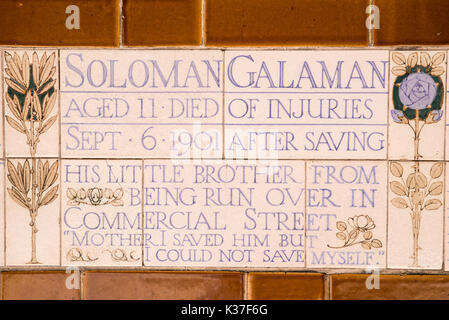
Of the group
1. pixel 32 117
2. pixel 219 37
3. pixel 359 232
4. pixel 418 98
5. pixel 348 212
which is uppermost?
pixel 219 37

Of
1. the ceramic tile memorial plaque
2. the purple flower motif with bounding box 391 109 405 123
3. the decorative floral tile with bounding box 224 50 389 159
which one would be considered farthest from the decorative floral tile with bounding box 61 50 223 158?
the purple flower motif with bounding box 391 109 405 123

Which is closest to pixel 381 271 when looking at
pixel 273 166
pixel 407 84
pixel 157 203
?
pixel 273 166

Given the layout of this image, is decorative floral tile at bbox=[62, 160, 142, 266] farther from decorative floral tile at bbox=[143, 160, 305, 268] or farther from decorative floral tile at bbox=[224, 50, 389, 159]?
decorative floral tile at bbox=[224, 50, 389, 159]

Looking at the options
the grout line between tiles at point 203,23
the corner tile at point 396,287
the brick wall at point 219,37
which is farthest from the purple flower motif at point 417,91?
the grout line between tiles at point 203,23

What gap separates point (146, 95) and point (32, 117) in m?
0.60

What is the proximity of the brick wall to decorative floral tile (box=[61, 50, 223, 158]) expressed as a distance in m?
0.08

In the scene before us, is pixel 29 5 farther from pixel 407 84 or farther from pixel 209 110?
pixel 407 84

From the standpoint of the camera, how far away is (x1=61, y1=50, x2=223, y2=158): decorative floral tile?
7.04ft

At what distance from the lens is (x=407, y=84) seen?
6.93 ft

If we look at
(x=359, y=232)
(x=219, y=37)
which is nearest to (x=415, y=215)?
(x=359, y=232)

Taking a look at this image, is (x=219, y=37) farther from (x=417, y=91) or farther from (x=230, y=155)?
(x=417, y=91)

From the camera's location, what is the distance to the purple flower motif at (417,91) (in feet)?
6.93

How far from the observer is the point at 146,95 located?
215 cm

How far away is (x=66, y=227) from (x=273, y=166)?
112 centimetres
